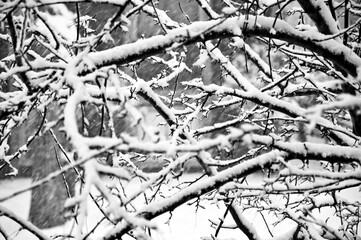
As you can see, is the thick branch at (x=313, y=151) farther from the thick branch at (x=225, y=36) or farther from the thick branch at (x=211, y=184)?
the thick branch at (x=225, y=36)

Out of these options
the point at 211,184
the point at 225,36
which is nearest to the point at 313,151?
the point at 211,184

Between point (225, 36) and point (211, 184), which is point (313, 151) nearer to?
point (211, 184)

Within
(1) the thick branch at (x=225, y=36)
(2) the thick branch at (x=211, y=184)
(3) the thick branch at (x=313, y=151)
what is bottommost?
(2) the thick branch at (x=211, y=184)

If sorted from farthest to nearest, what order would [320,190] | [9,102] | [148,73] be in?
[148,73] → [320,190] → [9,102]

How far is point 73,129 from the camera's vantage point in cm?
105

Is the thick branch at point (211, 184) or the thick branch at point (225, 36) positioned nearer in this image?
the thick branch at point (225, 36)

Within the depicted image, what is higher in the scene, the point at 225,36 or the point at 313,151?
the point at 225,36

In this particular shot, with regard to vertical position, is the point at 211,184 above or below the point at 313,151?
below

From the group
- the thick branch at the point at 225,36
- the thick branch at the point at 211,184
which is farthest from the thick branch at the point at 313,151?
the thick branch at the point at 225,36

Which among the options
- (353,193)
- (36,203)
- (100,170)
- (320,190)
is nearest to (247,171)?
(320,190)

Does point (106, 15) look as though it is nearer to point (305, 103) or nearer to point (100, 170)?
point (305, 103)

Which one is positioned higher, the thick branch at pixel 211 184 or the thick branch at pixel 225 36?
the thick branch at pixel 225 36

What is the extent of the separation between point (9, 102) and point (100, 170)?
31.0 inches

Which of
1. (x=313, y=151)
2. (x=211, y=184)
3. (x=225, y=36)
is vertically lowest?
(x=211, y=184)
